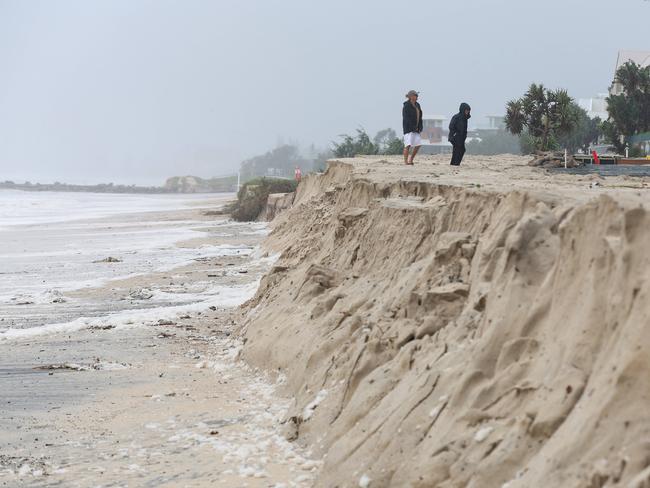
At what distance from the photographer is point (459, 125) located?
1919 cm

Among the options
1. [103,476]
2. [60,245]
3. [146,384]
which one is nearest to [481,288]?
[103,476]

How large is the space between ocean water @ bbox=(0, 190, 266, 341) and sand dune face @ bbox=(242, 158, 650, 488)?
678cm

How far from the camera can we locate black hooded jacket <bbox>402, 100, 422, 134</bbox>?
19.5m

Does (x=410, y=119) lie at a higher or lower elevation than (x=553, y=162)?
higher

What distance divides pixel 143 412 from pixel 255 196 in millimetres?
35940

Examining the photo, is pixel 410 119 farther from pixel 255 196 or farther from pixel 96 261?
pixel 255 196

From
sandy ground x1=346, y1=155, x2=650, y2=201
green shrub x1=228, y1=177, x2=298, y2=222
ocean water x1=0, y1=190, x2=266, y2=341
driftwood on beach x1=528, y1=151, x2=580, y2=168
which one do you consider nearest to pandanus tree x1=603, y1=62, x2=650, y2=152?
green shrub x1=228, y1=177, x2=298, y2=222

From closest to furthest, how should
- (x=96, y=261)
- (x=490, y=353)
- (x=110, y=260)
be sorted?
(x=490, y=353), (x=110, y=260), (x=96, y=261)

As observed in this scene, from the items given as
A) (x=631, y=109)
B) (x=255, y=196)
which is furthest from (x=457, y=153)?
(x=631, y=109)

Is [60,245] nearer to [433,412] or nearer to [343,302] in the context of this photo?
[343,302]

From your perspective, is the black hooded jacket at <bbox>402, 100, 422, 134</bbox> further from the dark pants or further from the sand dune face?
the sand dune face

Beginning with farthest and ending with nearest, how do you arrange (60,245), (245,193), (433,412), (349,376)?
(245,193), (60,245), (349,376), (433,412)

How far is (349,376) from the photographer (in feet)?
29.0

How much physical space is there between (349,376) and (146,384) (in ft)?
11.8
